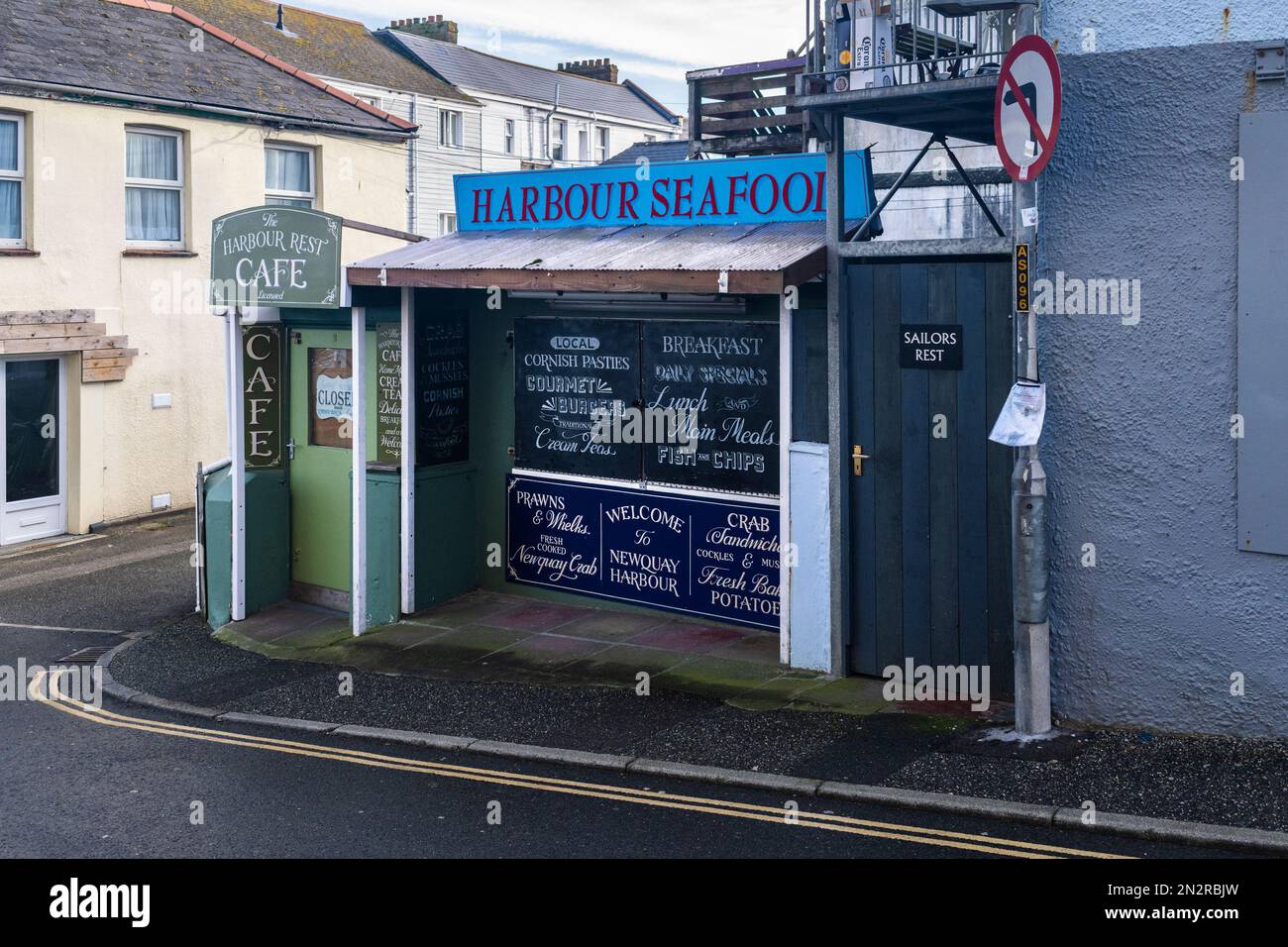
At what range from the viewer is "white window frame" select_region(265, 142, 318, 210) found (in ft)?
68.5

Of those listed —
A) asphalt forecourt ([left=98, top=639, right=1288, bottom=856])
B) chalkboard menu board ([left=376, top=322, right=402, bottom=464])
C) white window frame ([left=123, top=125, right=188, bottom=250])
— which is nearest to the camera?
asphalt forecourt ([left=98, top=639, right=1288, bottom=856])

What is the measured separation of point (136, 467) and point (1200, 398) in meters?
15.1

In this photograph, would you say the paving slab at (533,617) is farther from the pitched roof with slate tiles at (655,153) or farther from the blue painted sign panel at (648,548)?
the pitched roof with slate tiles at (655,153)

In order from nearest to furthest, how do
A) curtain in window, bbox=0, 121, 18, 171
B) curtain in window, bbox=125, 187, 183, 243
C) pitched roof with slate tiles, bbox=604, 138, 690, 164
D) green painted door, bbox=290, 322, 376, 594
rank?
green painted door, bbox=290, 322, 376, 594
curtain in window, bbox=0, 121, 18, 171
curtain in window, bbox=125, 187, 183, 243
pitched roof with slate tiles, bbox=604, 138, 690, 164

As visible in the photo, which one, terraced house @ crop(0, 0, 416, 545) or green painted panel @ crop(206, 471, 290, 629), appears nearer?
green painted panel @ crop(206, 471, 290, 629)

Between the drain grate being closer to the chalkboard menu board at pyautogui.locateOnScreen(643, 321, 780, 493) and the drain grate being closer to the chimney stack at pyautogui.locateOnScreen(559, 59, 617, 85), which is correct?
the chalkboard menu board at pyautogui.locateOnScreen(643, 321, 780, 493)

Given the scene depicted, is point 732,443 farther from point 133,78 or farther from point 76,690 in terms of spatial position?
point 133,78

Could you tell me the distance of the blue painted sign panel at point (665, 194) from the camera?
10148 millimetres

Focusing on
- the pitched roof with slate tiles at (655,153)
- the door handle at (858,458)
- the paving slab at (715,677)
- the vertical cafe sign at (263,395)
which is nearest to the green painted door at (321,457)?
the vertical cafe sign at (263,395)

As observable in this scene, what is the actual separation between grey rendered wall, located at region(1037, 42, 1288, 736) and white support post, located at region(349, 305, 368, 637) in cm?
598

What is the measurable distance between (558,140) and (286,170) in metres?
23.4

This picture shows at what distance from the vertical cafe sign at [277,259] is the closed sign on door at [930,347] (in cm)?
497

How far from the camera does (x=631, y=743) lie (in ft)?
27.7

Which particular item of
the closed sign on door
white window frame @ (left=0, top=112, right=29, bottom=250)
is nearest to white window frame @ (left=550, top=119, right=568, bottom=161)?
white window frame @ (left=0, top=112, right=29, bottom=250)
